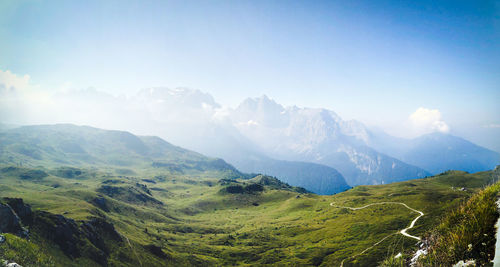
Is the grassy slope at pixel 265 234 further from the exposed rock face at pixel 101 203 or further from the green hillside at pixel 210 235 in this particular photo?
the exposed rock face at pixel 101 203

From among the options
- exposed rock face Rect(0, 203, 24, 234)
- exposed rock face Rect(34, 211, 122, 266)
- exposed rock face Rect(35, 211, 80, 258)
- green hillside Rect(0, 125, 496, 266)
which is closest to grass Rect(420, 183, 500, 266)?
green hillside Rect(0, 125, 496, 266)

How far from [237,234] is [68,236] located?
111 meters

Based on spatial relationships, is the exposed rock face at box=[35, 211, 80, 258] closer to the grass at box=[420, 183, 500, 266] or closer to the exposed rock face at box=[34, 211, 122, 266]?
the exposed rock face at box=[34, 211, 122, 266]

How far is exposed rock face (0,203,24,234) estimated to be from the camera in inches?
1559

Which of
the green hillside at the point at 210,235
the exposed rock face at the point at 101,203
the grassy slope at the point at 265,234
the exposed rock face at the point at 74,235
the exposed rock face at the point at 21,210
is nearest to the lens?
the green hillside at the point at 210,235

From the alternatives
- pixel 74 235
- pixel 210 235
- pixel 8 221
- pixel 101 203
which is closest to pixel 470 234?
pixel 8 221

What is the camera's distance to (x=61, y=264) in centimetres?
4425

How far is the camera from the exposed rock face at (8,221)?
39606 mm

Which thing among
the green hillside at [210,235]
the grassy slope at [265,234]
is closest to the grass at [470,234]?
the green hillside at [210,235]

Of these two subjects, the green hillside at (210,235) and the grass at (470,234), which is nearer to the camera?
the grass at (470,234)

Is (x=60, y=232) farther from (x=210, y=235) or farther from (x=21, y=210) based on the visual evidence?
(x=210, y=235)

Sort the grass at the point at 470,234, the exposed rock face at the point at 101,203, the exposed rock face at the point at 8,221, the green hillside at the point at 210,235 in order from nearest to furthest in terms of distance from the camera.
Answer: the grass at the point at 470,234
the exposed rock face at the point at 8,221
the green hillside at the point at 210,235
the exposed rock face at the point at 101,203

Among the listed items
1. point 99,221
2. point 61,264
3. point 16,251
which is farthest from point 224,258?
point 16,251

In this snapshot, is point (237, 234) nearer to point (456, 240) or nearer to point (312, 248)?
point (312, 248)
